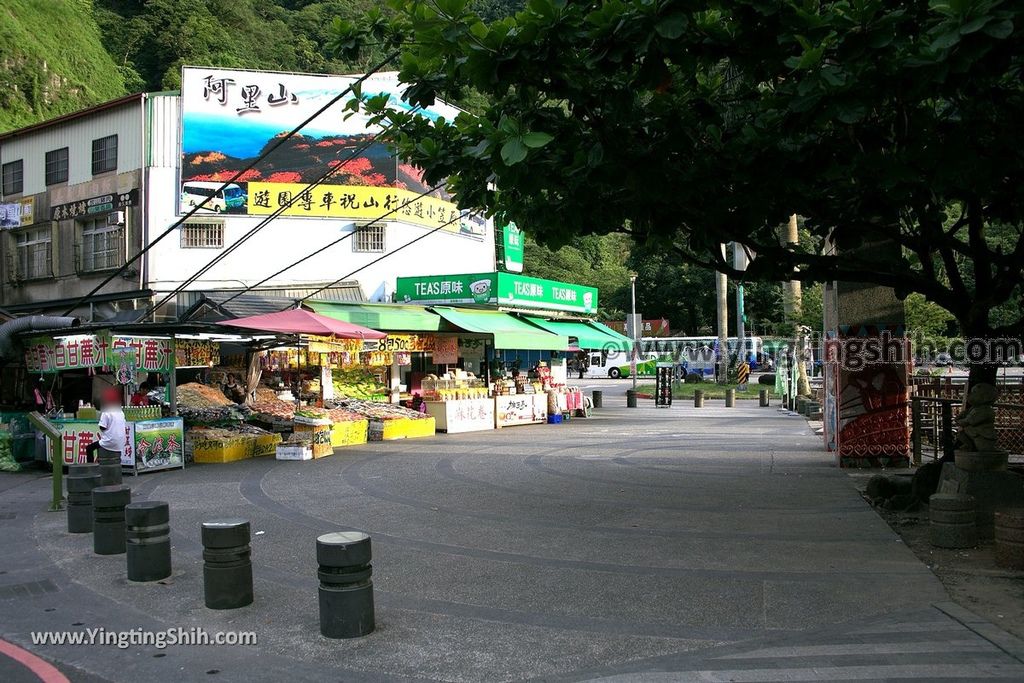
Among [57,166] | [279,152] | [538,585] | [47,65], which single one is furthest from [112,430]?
[47,65]

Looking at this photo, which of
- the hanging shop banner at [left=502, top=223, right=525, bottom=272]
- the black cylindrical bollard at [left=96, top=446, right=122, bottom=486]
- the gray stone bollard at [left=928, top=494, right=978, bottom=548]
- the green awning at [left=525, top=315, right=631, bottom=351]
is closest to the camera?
the gray stone bollard at [left=928, top=494, right=978, bottom=548]

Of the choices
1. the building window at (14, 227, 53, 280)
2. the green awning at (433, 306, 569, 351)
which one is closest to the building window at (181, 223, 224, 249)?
the building window at (14, 227, 53, 280)

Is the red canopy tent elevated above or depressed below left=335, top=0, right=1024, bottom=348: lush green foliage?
below

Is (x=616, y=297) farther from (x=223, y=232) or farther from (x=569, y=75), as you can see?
(x=569, y=75)

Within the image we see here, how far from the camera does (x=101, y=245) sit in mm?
25578

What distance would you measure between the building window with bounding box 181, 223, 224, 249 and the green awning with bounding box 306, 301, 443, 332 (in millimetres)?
6530

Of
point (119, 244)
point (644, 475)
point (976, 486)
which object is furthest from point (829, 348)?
point (119, 244)

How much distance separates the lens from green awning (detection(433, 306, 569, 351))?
75.0 ft

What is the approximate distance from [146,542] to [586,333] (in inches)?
876

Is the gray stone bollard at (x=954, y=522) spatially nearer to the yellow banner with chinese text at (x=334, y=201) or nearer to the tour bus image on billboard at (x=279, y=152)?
the tour bus image on billboard at (x=279, y=152)

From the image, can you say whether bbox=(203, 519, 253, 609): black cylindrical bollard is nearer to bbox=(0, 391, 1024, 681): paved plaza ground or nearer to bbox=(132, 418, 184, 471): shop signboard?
bbox=(0, 391, 1024, 681): paved plaza ground

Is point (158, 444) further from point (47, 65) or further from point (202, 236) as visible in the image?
point (47, 65)

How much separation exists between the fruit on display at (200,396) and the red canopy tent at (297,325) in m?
2.96

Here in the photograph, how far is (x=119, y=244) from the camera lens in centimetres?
2491
